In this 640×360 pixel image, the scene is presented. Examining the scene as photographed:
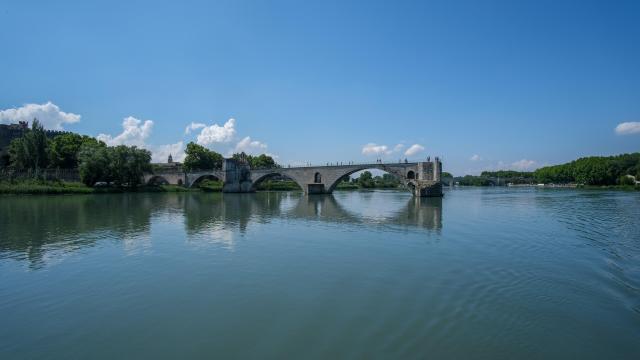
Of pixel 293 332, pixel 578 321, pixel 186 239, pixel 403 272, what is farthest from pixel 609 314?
pixel 186 239

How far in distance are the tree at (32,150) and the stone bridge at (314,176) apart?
25.6 meters

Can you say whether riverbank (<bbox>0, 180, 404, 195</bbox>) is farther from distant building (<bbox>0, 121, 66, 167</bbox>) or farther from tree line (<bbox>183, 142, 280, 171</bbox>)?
distant building (<bbox>0, 121, 66, 167</bbox>)

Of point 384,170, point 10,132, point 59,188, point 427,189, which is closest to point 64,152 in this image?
point 59,188

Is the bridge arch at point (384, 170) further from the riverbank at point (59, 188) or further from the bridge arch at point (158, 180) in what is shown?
the bridge arch at point (158, 180)

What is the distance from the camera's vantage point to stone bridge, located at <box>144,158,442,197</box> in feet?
187

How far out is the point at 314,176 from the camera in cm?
7050

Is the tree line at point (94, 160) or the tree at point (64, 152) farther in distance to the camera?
the tree at point (64, 152)

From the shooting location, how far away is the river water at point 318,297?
656 cm

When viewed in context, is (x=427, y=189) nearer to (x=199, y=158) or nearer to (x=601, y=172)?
(x=199, y=158)

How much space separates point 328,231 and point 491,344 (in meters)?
14.6

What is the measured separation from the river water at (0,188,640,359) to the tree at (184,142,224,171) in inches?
3132

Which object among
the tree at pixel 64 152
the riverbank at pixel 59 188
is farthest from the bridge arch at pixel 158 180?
the tree at pixel 64 152

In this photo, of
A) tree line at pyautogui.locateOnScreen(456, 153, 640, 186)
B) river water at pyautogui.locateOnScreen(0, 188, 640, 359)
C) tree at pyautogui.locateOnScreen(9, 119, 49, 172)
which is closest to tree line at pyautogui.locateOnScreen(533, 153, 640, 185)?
tree line at pyautogui.locateOnScreen(456, 153, 640, 186)

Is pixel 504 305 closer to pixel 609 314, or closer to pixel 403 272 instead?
pixel 609 314
